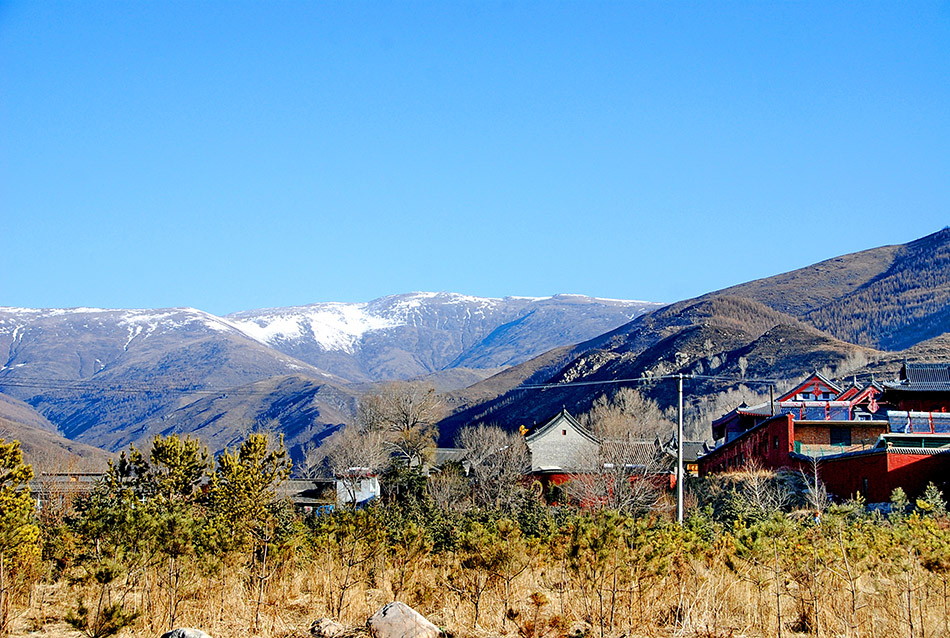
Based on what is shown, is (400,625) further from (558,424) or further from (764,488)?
(558,424)

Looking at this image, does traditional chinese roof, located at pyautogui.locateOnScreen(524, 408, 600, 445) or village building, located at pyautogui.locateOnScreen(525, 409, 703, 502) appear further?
traditional chinese roof, located at pyautogui.locateOnScreen(524, 408, 600, 445)

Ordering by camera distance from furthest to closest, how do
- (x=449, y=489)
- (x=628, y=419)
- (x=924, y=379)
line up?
(x=628, y=419), (x=924, y=379), (x=449, y=489)

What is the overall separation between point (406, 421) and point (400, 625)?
61.5 m

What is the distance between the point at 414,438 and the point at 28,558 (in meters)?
57.8

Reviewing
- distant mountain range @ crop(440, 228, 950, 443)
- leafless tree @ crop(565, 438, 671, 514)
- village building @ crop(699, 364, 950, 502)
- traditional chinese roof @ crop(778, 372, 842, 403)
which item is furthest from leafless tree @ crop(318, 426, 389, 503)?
traditional chinese roof @ crop(778, 372, 842, 403)

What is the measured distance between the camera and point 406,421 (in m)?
74.8

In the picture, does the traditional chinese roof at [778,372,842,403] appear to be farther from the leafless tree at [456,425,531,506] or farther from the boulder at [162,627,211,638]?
the boulder at [162,627,211,638]

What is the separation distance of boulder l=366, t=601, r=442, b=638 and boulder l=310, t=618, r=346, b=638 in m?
0.50

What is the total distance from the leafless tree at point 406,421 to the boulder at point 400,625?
53428mm

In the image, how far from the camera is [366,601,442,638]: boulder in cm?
1344

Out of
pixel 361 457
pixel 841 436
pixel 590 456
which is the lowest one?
pixel 361 457

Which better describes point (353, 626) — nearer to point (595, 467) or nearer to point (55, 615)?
point (55, 615)

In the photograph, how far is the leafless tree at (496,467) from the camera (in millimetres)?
44525

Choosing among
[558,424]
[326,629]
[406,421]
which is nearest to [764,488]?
[326,629]
